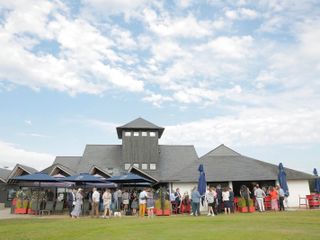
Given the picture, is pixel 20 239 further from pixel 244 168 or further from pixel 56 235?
pixel 244 168

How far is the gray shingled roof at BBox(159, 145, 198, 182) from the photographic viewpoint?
38.0 m

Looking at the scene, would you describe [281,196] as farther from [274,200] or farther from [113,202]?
[113,202]

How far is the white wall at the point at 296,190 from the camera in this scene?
27.0 meters

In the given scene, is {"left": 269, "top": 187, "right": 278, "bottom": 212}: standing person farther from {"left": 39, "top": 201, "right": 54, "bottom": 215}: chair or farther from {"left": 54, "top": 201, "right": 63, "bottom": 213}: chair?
{"left": 39, "top": 201, "right": 54, "bottom": 215}: chair

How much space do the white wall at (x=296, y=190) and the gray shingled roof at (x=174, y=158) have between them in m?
12.8

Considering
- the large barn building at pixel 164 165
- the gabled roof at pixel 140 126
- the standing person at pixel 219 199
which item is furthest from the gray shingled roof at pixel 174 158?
the standing person at pixel 219 199

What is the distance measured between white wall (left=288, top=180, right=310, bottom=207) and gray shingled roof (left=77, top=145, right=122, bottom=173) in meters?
18.2

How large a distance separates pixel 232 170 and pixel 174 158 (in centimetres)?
1351

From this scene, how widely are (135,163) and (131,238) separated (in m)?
29.4

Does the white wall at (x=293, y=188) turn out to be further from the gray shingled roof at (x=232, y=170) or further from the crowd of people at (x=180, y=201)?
the crowd of people at (x=180, y=201)

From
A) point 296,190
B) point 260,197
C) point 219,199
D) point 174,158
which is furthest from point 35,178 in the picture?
point 174,158

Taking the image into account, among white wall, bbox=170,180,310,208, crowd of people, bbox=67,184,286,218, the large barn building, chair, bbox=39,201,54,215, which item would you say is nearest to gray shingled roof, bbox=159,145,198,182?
the large barn building

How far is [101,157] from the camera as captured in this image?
129ft

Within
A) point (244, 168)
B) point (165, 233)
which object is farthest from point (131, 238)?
point (244, 168)
